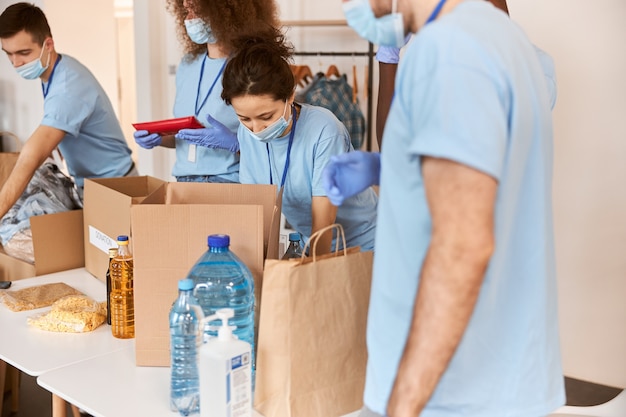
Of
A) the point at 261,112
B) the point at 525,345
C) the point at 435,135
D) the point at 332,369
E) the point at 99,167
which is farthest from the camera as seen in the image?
the point at 99,167

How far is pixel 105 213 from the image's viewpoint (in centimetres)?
194

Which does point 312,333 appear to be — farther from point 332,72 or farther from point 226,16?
point 332,72

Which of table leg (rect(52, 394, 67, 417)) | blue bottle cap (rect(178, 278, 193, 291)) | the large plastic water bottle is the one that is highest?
blue bottle cap (rect(178, 278, 193, 291))

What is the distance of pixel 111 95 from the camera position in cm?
541

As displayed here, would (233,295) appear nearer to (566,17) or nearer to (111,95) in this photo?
(566,17)

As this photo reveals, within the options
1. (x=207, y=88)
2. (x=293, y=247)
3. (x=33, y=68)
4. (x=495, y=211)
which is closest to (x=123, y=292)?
(x=293, y=247)

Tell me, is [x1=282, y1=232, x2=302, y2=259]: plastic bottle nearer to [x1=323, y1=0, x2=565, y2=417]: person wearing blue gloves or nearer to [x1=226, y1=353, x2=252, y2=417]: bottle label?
[x1=226, y1=353, x2=252, y2=417]: bottle label

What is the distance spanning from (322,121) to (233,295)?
63 cm

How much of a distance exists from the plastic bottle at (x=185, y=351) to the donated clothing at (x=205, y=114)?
107 centimetres

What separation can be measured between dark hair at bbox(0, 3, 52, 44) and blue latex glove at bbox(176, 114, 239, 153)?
0.75 m

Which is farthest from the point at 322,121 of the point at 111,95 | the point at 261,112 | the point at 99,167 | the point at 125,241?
the point at 111,95

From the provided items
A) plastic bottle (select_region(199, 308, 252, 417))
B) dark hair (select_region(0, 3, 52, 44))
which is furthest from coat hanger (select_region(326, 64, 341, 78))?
plastic bottle (select_region(199, 308, 252, 417))

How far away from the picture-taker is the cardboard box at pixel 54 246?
208cm

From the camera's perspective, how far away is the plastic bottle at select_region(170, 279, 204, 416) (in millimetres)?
1227
